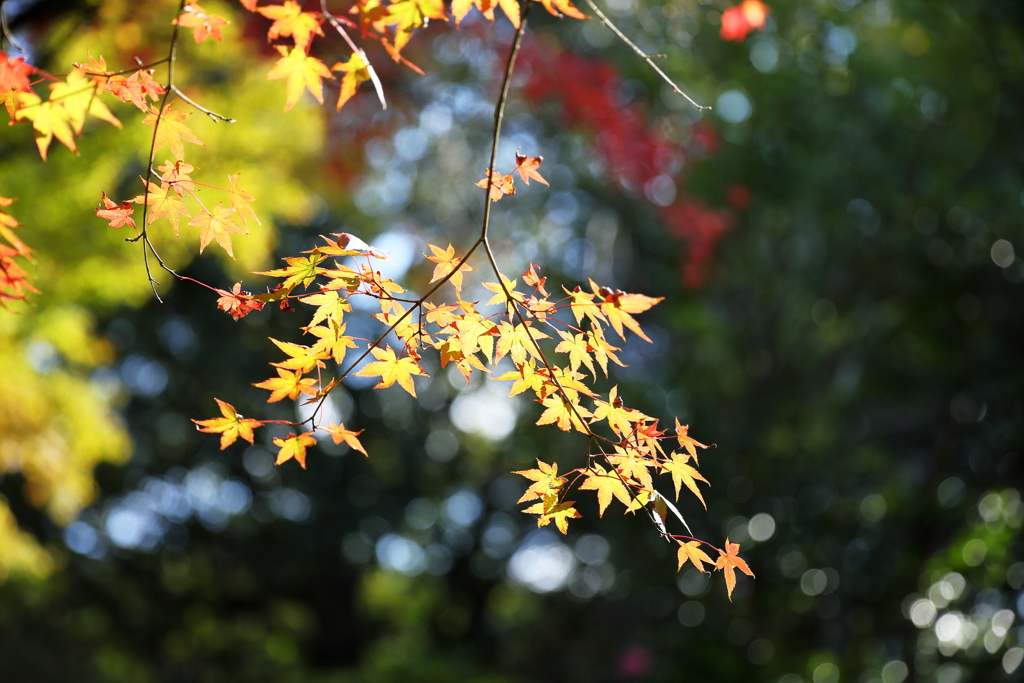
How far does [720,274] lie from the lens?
18.5 feet

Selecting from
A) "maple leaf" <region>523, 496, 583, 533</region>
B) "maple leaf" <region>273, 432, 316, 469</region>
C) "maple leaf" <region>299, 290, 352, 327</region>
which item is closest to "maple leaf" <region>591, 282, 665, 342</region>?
"maple leaf" <region>523, 496, 583, 533</region>

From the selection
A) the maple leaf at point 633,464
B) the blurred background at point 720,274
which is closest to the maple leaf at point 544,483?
the maple leaf at point 633,464

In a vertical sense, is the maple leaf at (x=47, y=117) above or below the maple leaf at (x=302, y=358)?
above

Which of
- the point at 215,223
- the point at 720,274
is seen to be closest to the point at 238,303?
the point at 215,223

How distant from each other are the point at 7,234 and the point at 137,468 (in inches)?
384

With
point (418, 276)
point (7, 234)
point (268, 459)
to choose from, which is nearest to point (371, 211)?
point (418, 276)

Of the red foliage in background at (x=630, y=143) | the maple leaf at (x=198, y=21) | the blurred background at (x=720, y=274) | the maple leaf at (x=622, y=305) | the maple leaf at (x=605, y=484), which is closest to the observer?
the maple leaf at (x=622, y=305)

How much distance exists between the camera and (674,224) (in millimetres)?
5441

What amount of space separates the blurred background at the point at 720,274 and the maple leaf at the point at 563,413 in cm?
136

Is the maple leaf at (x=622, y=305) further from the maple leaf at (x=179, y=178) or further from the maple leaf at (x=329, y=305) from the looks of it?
the maple leaf at (x=179, y=178)

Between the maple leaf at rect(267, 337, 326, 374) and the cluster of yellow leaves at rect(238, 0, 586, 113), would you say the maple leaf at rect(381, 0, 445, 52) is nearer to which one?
the cluster of yellow leaves at rect(238, 0, 586, 113)

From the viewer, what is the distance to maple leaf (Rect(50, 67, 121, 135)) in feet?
3.68

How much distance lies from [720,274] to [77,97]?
16.4 feet

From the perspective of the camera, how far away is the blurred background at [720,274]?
4.04m
